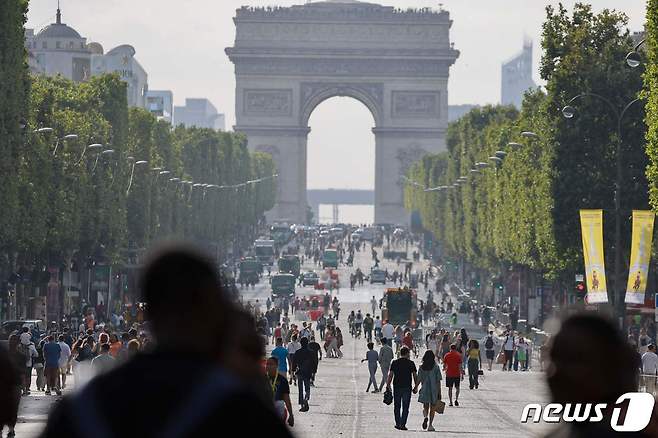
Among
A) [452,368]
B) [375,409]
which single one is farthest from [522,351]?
[375,409]

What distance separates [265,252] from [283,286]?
1674 inches

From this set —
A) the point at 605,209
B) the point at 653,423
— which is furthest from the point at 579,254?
the point at 653,423

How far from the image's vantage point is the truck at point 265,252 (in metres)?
163

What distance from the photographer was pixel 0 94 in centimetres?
6375

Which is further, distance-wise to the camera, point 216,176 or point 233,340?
point 216,176

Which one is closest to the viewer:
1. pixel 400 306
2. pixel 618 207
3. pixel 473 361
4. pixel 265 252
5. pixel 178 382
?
pixel 178 382

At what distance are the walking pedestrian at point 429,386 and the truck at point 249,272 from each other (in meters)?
100

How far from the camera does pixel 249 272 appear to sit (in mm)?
139125

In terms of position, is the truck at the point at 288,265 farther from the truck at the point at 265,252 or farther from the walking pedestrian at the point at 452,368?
the walking pedestrian at the point at 452,368

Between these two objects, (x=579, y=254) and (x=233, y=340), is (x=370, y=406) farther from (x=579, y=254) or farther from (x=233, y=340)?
(x=233, y=340)

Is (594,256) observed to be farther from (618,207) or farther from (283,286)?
(283,286)

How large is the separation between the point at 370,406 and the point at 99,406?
130 feet

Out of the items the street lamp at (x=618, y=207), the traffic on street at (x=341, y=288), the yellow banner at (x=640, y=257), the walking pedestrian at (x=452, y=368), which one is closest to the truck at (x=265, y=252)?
the traffic on street at (x=341, y=288)

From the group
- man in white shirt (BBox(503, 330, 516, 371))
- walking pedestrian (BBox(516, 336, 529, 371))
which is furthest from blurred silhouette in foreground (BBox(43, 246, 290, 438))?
walking pedestrian (BBox(516, 336, 529, 371))
